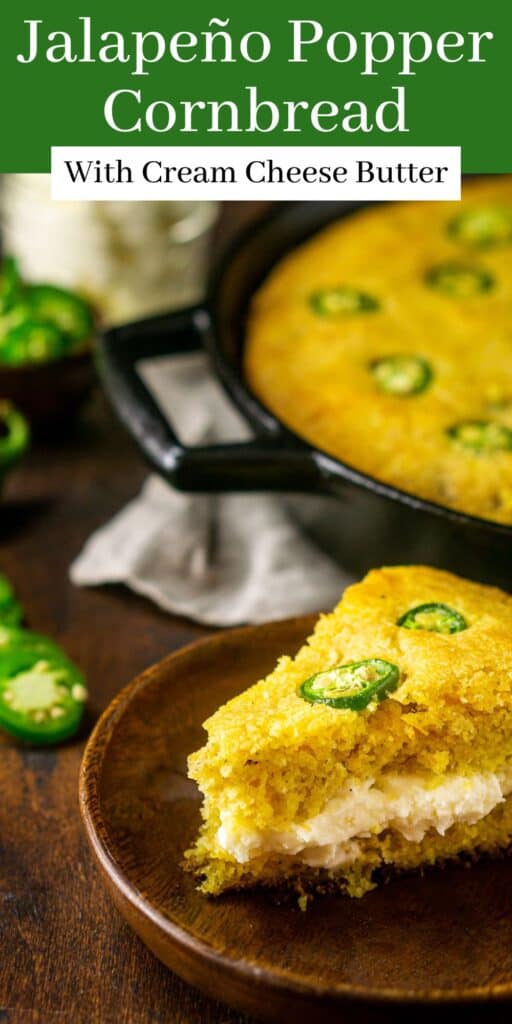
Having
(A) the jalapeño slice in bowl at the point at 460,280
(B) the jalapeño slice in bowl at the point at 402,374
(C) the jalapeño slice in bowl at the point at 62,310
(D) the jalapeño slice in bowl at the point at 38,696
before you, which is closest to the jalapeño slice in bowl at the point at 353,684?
(D) the jalapeño slice in bowl at the point at 38,696

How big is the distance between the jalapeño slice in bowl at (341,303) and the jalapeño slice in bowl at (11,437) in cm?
92

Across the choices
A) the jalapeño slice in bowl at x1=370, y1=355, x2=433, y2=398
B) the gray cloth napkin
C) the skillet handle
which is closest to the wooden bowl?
the gray cloth napkin

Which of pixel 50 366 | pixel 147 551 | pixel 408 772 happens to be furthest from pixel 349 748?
pixel 50 366

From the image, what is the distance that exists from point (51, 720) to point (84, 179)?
4.32 feet

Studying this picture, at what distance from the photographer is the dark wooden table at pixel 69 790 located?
2.25 metres

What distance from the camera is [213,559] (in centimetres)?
349

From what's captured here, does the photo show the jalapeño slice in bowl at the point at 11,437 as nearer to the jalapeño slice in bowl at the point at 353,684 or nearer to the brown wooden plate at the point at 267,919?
the brown wooden plate at the point at 267,919

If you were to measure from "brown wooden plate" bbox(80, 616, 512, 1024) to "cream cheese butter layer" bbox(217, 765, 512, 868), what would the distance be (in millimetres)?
89

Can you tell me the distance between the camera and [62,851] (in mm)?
2568

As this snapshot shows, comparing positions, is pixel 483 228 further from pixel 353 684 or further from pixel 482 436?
pixel 353 684

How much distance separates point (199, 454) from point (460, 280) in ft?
4.20

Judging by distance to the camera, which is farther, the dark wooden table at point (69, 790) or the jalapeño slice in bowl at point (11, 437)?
the jalapeño slice in bowl at point (11, 437)

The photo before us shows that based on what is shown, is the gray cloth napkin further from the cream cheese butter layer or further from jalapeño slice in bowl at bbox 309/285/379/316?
the cream cheese butter layer

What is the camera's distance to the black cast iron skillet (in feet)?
8.91
